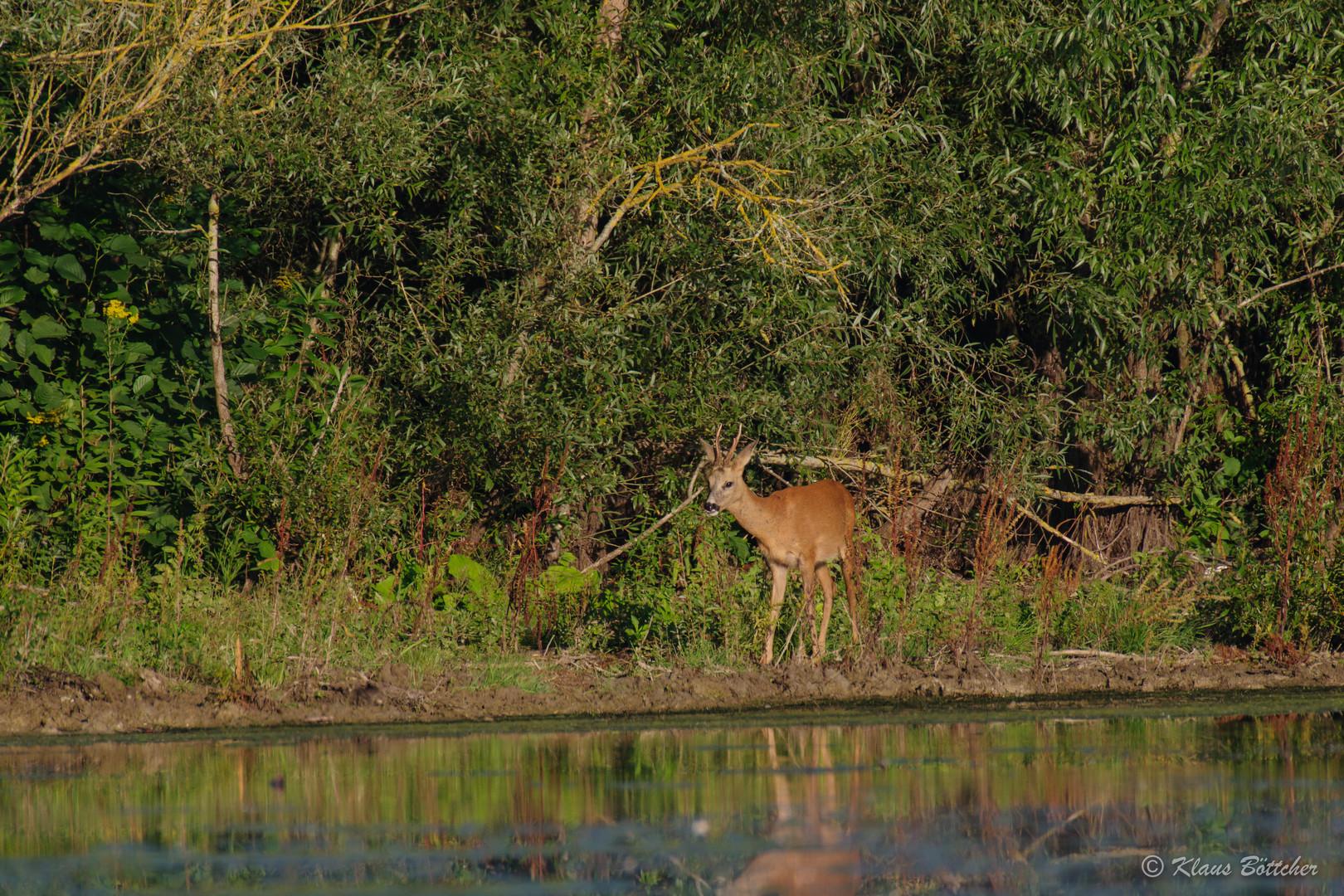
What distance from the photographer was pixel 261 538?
1177 centimetres

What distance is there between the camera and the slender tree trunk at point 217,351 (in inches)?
472

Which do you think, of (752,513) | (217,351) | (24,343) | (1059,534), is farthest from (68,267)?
(1059,534)

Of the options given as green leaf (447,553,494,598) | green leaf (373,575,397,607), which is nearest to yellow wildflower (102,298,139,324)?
green leaf (373,575,397,607)

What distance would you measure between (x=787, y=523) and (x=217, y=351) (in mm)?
4640

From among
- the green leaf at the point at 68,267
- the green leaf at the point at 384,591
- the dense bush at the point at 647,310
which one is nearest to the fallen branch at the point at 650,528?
the dense bush at the point at 647,310

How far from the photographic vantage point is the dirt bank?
9352 millimetres

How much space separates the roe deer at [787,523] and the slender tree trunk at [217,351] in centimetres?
364

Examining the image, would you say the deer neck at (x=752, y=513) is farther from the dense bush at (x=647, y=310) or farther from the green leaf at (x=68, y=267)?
the green leaf at (x=68, y=267)

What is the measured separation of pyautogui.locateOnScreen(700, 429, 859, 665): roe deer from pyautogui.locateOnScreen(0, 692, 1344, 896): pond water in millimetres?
2965

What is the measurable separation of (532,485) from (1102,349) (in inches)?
201

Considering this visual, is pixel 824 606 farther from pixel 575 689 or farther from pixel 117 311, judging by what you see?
pixel 117 311

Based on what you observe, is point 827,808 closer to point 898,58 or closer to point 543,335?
point 543,335

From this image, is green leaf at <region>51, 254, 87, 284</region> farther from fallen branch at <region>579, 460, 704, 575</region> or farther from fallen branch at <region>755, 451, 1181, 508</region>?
fallen branch at <region>755, 451, 1181, 508</region>

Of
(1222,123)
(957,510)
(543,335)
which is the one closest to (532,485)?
(543,335)
